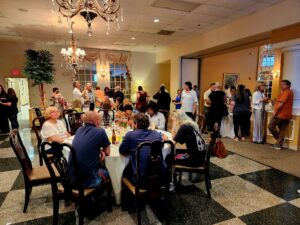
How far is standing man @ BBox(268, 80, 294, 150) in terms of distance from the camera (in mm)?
4469

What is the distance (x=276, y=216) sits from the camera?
2254 millimetres

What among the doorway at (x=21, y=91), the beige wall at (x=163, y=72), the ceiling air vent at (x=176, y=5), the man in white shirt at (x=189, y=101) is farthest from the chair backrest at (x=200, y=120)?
the doorway at (x=21, y=91)

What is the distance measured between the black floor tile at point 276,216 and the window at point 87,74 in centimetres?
928

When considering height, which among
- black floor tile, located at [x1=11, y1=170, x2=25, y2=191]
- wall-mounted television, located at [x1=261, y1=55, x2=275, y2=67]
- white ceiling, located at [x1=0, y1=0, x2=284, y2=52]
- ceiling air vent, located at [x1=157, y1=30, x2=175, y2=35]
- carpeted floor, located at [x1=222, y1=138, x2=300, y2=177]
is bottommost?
black floor tile, located at [x1=11, y1=170, x2=25, y2=191]

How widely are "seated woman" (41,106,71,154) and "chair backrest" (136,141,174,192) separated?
1.31m

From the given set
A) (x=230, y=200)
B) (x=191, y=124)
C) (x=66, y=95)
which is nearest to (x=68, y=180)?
(x=191, y=124)

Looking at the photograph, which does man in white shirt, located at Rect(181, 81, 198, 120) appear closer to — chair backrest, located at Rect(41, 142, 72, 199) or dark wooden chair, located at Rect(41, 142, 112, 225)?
dark wooden chair, located at Rect(41, 142, 112, 225)

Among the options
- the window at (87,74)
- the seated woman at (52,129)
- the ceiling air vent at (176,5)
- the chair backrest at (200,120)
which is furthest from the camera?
the window at (87,74)

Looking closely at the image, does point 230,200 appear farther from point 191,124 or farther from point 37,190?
point 37,190

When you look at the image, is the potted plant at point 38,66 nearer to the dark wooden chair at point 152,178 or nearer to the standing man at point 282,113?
the dark wooden chair at point 152,178

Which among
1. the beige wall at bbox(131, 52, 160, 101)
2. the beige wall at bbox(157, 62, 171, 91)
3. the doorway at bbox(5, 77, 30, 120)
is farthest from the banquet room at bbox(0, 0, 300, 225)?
the doorway at bbox(5, 77, 30, 120)

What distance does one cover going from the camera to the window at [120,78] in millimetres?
10555

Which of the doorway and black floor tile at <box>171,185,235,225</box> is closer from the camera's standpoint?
black floor tile at <box>171,185,235,225</box>

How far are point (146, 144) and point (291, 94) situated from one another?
414 centimetres
